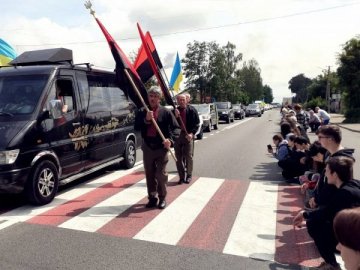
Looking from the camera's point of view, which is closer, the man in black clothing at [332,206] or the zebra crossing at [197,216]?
the man in black clothing at [332,206]

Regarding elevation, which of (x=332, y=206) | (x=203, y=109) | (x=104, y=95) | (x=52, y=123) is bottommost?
(x=332, y=206)

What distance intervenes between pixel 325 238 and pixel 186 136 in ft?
15.3

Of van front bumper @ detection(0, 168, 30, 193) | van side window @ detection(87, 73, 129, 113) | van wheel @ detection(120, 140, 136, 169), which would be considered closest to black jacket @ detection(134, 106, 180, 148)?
van side window @ detection(87, 73, 129, 113)

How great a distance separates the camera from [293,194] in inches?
287

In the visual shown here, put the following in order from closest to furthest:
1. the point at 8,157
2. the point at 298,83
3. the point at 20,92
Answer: the point at 8,157
the point at 20,92
the point at 298,83

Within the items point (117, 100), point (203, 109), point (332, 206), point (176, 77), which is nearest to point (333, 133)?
point (332, 206)

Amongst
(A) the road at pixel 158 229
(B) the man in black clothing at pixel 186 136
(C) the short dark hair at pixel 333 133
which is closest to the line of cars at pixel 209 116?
(B) the man in black clothing at pixel 186 136

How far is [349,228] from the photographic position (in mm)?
1643

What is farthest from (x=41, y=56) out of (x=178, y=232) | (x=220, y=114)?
(x=220, y=114)

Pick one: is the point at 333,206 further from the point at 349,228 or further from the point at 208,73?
the point at 208,73

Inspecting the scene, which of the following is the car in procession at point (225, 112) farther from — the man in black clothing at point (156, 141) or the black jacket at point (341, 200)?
the black jacket at point (341, 200)

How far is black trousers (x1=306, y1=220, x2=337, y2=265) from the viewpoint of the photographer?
12.7 ft

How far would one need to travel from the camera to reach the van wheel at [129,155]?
9420mm

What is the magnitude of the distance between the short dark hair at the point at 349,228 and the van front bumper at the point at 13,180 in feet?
16.4
